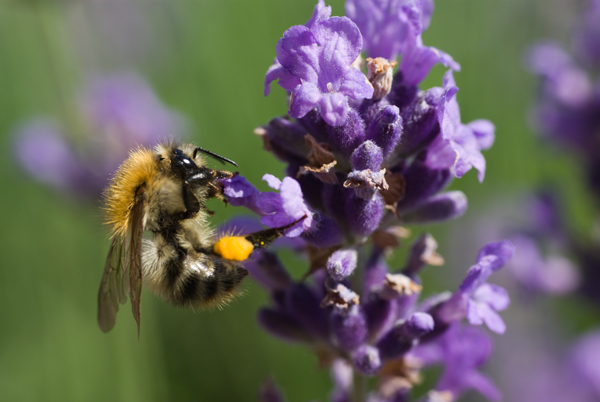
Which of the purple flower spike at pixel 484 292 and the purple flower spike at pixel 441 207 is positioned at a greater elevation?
the purple flower spike at pixel 441 207

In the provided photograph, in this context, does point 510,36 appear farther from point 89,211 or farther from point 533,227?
point 89,211

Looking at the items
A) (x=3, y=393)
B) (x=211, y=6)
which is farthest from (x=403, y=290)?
(x=211, y=6)

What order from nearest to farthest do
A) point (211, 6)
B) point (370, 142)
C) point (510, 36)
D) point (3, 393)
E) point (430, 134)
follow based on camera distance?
1. point (370, 142)
2. point (430, 134)
3. point (3, 393)
4. point (510, 36)
5. point (211, 6)

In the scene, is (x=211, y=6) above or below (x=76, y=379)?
above

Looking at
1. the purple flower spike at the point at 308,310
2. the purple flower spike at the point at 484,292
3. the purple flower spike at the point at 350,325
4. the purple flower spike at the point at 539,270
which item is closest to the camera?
the purple flower spike at the point at 484,292

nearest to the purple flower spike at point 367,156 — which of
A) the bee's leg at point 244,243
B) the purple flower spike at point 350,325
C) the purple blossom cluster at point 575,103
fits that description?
the bee's leg at point 244,243

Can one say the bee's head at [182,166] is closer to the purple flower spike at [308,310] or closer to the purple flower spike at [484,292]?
the purple flower spike at [308,310]

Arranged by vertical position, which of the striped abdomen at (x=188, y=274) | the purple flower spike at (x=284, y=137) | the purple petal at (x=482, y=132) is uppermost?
the purple petal at (x=482, y=132)
